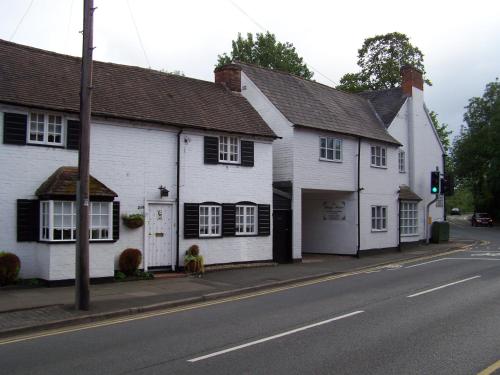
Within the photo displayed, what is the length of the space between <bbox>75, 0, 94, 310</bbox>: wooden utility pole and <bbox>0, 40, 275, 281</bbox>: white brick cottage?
3483mm

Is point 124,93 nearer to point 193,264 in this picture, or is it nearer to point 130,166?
point 130,166

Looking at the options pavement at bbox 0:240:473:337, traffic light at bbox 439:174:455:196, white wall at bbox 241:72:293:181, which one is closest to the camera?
pavement at bbox 0:240:473:337

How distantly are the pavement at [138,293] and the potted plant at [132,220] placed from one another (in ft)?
5.72

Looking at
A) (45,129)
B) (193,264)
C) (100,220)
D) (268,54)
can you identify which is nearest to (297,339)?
(100,220)

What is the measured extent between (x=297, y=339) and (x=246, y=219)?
11701mm

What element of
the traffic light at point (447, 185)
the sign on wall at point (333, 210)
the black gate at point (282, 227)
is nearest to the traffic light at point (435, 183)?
the traffic light at point (447, 185)

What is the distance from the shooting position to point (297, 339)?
333 inches

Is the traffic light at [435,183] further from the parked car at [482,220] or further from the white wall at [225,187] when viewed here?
the parked car at [482,220]

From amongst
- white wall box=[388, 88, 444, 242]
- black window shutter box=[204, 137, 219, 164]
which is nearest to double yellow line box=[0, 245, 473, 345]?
black window shutter box=[204, 137, 219, 164]

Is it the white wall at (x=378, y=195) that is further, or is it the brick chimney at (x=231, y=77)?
the white wall at (x=378, y=195)

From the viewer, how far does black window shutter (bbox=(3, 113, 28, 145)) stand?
14.6 metres

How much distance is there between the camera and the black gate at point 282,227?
70.0 feet

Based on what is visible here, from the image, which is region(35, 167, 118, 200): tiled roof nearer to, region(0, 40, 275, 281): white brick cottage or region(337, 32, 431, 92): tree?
region(0, 40, 275, 281): white brick cottage

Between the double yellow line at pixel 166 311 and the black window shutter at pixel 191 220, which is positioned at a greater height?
the black window shutter at pixel 191 220
